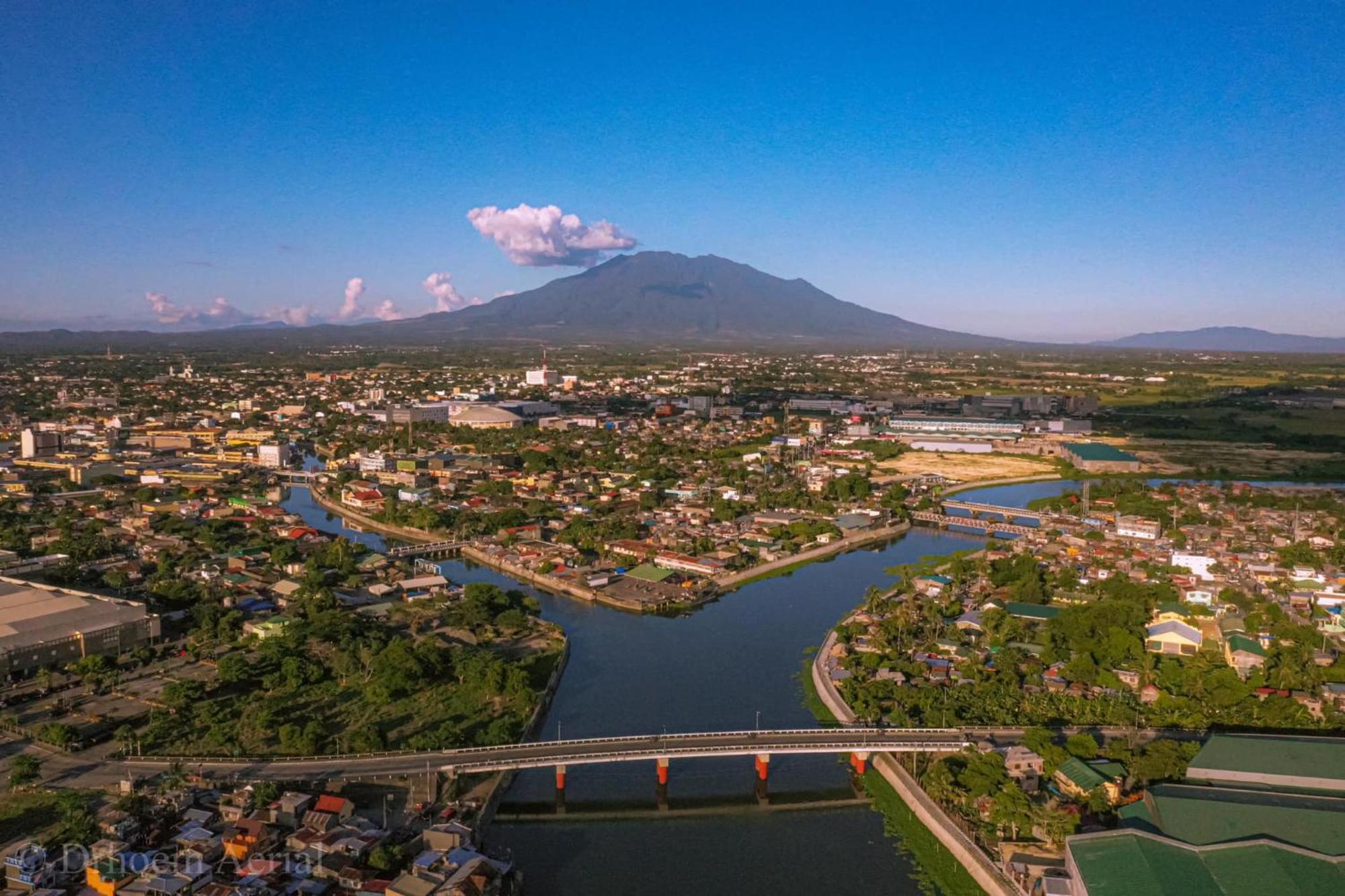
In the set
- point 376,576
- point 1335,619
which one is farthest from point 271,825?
point 1335,619

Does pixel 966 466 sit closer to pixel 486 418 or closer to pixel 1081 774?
pixel 486 418

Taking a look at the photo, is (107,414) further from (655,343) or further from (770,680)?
(655,343)

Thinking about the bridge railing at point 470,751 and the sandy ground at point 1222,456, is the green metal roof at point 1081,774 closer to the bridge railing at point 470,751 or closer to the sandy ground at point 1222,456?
the bridge railing at point 470,751

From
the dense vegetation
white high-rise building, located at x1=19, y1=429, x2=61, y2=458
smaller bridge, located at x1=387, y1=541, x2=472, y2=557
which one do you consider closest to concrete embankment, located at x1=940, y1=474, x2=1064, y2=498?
smaller bridge, located at x1=387, y1=541, x2=472, y2=557

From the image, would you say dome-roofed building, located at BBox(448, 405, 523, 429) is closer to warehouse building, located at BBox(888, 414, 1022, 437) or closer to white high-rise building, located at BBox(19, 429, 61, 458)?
white high-rise building, located at BBox(19, 429, 61, 458)

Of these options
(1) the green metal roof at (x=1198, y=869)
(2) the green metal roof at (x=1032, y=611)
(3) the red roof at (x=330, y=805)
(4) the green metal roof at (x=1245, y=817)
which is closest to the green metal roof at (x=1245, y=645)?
(2) the green metal roof at (x=1032, y=611)
